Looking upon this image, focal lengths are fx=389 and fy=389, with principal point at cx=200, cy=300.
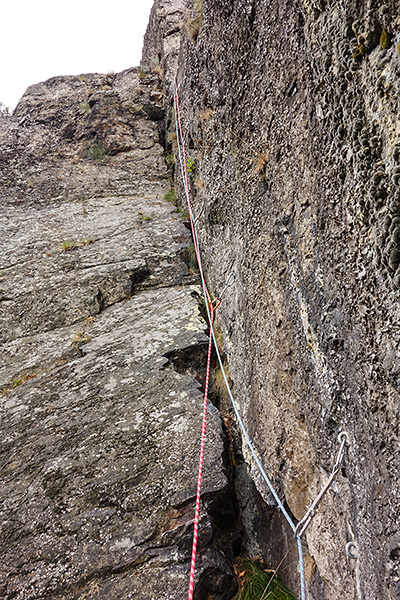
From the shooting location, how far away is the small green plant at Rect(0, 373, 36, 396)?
4.64 meters

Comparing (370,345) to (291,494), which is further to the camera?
(291,494)

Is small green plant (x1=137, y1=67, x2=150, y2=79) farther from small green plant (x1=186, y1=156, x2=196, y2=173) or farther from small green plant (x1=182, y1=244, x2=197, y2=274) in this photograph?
small green plant (x1=182, y1=244, x2=197, y2=274)

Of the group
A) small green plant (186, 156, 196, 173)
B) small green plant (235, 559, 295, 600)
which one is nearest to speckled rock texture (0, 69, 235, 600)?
small green plant (235, 559, 295, 600)

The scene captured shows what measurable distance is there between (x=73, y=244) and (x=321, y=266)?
5869 millimetres

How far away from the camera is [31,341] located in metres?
5.48

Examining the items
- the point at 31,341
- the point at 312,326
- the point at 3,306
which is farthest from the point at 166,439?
the point at 3,306

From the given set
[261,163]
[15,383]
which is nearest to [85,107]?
[15,383]

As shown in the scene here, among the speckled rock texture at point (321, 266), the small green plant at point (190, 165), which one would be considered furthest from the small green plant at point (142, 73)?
the speckled rock texture at point (321, 266)

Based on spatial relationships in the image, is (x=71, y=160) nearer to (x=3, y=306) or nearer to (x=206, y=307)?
(x=3, y=306)

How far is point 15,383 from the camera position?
4.73 meters

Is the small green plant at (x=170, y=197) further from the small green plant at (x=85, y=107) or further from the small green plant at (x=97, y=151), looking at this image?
the small green plant at (x=85, y=107)

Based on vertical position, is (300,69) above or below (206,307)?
above

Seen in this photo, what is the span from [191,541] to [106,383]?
1.94m

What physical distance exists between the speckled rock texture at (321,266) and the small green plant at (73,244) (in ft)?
13.1
